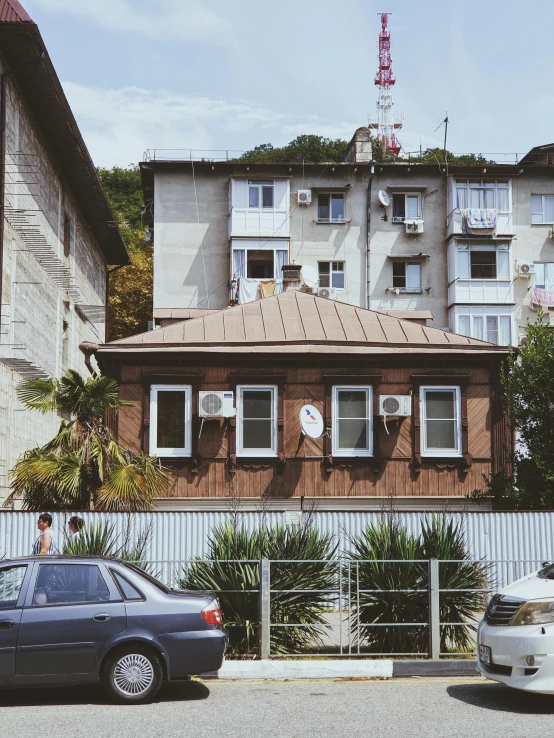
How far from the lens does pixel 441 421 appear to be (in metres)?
25.3

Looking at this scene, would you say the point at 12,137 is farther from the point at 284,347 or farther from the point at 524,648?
the point at 524,648

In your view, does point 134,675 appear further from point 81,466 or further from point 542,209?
point 542,209

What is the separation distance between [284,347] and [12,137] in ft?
30.8

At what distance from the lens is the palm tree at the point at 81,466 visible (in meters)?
18.9

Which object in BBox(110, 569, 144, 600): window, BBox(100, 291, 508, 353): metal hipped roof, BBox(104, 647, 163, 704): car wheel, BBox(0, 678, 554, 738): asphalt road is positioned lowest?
BBox(0, 678, 554, 738): asphalt road

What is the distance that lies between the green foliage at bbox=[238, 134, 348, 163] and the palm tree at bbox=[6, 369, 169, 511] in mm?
56152

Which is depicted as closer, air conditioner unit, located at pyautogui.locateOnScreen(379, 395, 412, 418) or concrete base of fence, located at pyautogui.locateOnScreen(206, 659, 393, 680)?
concrete base of fence, located at pyautogui.locateOnScreen(206, 659, 393, 680)

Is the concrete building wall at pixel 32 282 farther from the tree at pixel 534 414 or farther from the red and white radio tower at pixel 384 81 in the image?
the red and white radio tower at pixel 384 81

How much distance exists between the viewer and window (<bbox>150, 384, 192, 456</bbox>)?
80.9ft

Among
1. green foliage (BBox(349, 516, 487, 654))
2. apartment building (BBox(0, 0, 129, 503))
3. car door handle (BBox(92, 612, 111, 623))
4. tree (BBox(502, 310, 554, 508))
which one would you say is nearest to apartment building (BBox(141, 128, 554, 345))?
apartment building (BBox(0, 0, 129, 503))

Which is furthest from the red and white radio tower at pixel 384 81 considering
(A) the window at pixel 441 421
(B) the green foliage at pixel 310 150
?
(A) the window at pixel 441 421

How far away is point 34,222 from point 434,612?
20453mm

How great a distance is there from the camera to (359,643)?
13227mm

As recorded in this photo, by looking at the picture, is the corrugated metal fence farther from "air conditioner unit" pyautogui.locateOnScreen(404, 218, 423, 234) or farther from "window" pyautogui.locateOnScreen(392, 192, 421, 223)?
"window" pyautogui.locateOnScreen(392, 192, 421, 223)
